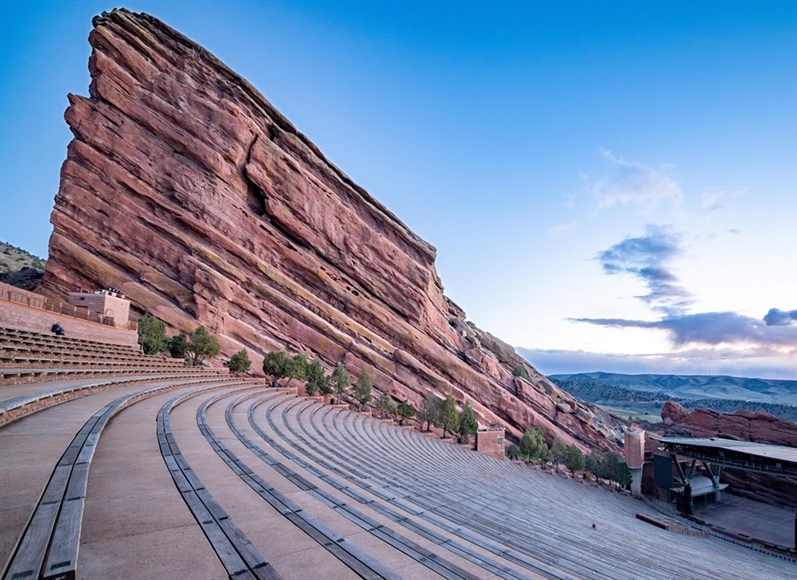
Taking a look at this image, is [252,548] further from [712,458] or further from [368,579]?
[712,458]

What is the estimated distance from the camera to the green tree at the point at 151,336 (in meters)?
29.1

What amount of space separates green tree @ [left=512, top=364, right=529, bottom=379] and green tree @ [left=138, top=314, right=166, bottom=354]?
53.6 meters

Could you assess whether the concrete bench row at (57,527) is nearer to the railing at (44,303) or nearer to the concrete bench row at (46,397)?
the concrete bench row at (46,397)

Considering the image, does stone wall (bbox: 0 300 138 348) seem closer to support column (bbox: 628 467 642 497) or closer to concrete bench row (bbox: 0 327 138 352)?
concrete bench row (bbox: 0 327 138 352)

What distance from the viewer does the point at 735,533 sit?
103 feet

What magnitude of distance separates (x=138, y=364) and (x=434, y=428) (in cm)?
2827

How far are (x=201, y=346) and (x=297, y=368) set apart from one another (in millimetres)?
8130

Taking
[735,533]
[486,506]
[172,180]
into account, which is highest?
[172,180]

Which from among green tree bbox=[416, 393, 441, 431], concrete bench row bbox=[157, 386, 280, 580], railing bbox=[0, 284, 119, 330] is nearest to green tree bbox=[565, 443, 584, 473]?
green tree bbox=[416, 393, 441, 431]

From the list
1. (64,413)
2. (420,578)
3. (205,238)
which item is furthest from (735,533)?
(205,238)

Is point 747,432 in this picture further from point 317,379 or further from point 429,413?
point 317,379

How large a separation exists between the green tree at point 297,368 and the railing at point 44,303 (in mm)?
13800

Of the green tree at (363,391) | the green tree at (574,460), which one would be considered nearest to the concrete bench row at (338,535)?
the green tree at (363,391)

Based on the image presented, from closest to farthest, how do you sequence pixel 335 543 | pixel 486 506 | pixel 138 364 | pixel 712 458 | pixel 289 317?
pixel 335 543 → pixel 486 506 → pixel 138 364 → pixel 712 458 → pixel 289 317
